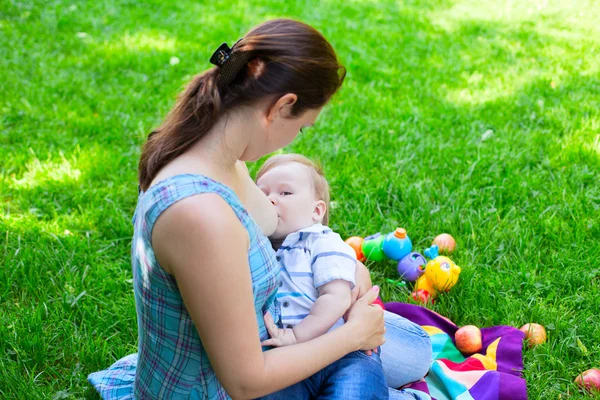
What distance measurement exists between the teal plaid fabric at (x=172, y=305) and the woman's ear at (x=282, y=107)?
0.23 meters

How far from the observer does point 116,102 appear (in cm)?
439

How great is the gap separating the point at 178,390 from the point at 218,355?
0.28 m

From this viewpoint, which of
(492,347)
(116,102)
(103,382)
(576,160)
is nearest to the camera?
(103,382)

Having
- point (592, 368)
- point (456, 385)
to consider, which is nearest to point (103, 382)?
point (456, 385)

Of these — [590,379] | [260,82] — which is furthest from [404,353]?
[260,82]

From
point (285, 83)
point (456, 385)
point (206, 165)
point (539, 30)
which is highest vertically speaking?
point (285, 83)

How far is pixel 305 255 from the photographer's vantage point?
1997 mm

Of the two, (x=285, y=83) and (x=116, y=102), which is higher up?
(x=285, y=83)

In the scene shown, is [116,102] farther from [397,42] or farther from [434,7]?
[434,7]

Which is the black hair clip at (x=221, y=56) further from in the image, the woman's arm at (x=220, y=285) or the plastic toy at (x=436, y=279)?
the plastic toy at (x=436, y=279)

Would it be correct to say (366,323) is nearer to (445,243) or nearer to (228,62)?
(228,62)

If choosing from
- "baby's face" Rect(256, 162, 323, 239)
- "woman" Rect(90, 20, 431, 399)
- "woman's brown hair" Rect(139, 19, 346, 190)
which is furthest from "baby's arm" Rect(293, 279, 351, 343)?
"woman's brown hair" Rect(139, 19, 346, 190)

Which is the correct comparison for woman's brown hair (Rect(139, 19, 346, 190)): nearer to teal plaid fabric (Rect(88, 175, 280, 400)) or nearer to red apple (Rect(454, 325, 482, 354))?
teal plaid fabric (Rect(88, 175, 280, 400))

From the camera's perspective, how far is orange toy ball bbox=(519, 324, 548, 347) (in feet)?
7.52
